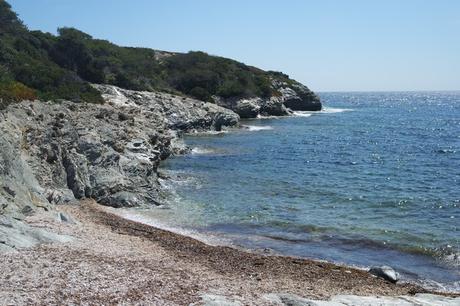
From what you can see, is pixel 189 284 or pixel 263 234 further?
pixel 263 234

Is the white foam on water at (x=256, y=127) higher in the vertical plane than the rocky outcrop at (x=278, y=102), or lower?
lower

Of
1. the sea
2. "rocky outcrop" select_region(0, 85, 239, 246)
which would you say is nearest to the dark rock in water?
the sea

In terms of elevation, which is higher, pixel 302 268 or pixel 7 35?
pixel 7 35

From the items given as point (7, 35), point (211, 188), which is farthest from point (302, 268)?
point (7, 35)

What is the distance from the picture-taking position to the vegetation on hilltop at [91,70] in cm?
4319

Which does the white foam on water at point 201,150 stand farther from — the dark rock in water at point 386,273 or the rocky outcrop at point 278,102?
the rocky outcrop at point 278,102

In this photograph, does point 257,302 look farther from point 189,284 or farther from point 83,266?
point 83,266

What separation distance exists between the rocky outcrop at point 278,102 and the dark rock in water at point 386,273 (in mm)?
71140

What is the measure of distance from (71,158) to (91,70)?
44.6 m

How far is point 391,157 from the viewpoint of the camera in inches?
1946

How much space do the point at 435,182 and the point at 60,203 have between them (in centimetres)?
2672

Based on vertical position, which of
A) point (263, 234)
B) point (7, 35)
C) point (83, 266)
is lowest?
point (263, 234)

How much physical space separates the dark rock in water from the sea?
122 cm

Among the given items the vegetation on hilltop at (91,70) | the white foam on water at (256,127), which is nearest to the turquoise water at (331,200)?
the vegetation on hilltop at (91,70)
